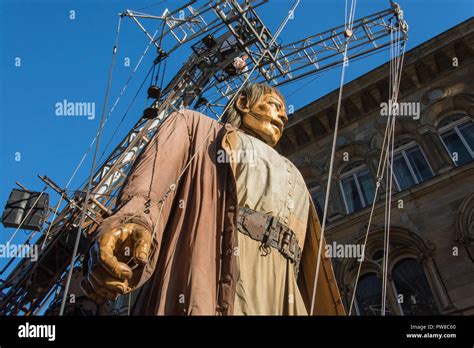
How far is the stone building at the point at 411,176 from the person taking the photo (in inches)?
406

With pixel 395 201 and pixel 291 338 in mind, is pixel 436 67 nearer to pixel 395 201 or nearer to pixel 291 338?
pixel 395 201


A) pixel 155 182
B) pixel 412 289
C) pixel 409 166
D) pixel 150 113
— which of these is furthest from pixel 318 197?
pixel 155 182

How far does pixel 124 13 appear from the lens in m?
14.9

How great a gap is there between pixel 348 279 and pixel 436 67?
271 inches

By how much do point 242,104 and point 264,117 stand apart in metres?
0.24

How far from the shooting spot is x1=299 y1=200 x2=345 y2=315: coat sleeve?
3.26 meters

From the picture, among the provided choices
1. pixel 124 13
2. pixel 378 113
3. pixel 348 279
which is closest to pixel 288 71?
pixel 378 113

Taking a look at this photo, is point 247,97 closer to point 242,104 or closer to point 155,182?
point 242,104

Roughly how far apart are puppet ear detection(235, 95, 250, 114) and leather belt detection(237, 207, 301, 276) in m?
1.05

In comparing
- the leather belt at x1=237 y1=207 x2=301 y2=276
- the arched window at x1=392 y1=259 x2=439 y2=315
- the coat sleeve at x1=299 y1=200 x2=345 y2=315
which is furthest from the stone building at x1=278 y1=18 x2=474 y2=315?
the leather belt at x1=237 y1=207 x2=301 y2=276

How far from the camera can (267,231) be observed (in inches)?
115

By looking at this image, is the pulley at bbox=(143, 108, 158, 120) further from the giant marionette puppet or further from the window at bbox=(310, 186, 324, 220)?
the giant marionette puppet

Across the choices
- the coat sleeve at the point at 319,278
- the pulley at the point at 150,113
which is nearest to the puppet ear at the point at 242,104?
the coat sleeve at the point at 319,278

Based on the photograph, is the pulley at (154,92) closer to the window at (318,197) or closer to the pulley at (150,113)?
the pulley at (150,113)
